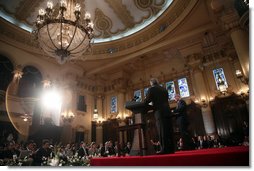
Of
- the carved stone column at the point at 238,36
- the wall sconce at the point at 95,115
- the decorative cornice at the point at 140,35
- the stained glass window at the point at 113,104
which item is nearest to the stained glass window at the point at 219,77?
the carved stone column at the point at 238,36

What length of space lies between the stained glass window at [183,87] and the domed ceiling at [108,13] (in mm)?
4712

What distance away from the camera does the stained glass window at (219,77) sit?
985 cm

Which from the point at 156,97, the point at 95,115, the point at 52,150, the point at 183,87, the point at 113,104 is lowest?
the point at 52,150

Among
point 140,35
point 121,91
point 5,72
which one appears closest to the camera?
point 5,72

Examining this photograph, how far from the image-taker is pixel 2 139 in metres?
8.52

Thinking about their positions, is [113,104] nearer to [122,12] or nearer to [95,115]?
[95,115]

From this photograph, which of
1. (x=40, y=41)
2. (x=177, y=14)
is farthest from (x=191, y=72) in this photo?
(x=40, y=41)

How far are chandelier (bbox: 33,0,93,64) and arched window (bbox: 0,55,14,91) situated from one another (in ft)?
18.7

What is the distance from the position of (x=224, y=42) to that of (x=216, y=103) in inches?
153

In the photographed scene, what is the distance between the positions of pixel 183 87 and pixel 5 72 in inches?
448

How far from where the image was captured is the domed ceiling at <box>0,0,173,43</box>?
1023cm

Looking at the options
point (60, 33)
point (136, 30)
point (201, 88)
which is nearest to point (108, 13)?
point (136, 30)

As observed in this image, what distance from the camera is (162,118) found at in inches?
129

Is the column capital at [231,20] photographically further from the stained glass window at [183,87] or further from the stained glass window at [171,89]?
the stained glass window at [171,89]
